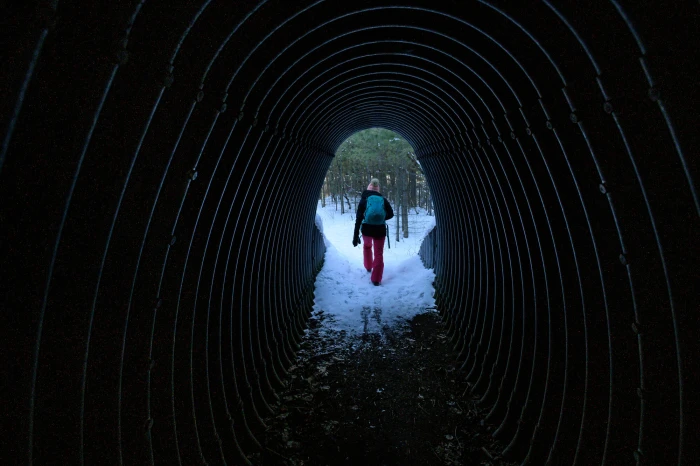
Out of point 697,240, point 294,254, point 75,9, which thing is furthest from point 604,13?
point 294,254

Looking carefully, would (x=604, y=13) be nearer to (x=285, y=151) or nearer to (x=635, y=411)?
(x=635, y=411)

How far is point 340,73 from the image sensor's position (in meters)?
4.96

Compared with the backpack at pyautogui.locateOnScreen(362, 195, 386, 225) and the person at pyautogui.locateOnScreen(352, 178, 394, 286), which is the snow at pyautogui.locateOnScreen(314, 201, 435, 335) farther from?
the backpack at pyautogui.locateOnScreen(362, 195, 386, 225)

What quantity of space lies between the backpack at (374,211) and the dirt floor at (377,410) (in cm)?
353

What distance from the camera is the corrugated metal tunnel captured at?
1614 mm

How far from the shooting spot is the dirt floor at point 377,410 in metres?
4.11

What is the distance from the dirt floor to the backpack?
3.53 metres

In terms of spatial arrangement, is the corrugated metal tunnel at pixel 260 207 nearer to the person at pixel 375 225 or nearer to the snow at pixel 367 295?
the snow at pixel 367 295

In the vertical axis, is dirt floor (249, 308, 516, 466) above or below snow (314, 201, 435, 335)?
below

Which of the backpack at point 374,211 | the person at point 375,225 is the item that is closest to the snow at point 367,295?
the person at point 375,225

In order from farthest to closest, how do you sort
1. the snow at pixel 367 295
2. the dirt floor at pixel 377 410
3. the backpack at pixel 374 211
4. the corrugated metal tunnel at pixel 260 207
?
1. the backpack at pixel 374 211
2. the snow at pixel 367 295
3. the dirt floor at pixel 377 410
4. the corrugated metal tunnel at pixel 260 207

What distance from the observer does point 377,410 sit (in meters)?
4.89

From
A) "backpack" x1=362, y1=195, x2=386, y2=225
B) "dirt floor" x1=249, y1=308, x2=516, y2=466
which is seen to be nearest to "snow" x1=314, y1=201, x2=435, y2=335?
"dirt floor" x1=249, y1=308, x2=516, y2=466

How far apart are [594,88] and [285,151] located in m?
3.66
